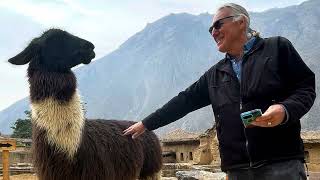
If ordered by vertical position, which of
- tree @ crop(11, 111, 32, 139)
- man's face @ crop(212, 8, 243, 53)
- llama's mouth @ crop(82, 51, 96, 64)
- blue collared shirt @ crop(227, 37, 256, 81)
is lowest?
blue collared shirt @ crop(227, 37, 256, 81)

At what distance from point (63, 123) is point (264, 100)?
2190 mm

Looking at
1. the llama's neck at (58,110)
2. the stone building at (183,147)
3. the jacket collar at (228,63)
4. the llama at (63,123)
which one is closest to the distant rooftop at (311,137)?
the stone building at (183,147)

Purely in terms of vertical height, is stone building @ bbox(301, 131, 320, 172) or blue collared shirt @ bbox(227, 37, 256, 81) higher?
blue collared shirt @ bbox(227, 37, 256, 81)

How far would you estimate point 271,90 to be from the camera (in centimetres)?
235

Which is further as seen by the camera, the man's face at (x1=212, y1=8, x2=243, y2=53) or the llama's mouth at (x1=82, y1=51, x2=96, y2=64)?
the llama's mouth at (x1=82, y1=51, x2=96, y2=64)

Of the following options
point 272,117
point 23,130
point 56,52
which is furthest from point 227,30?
point 23,130

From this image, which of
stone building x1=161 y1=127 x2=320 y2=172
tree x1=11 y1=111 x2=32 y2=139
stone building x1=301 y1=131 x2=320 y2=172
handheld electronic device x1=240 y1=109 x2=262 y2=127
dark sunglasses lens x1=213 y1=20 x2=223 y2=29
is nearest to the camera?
handheld electronic device x1=240 y1=109 x2=262 y2=127

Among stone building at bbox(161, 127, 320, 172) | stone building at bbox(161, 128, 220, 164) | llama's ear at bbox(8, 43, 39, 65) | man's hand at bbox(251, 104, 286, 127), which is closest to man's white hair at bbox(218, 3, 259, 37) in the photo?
man's hand at bbox(251, 104, 286, 127)

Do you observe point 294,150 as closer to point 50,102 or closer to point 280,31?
point 50,102

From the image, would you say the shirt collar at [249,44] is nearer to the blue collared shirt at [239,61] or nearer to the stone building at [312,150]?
the blue collared shirt at [239,61]

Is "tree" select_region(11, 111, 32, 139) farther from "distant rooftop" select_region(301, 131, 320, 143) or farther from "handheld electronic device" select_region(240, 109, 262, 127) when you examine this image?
"handheld electronic device" select_region(240, 109, 262, 127)

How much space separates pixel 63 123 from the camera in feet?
13.3

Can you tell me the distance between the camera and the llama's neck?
400 centimetres

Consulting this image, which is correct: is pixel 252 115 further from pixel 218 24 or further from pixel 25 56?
pixel 25 56
